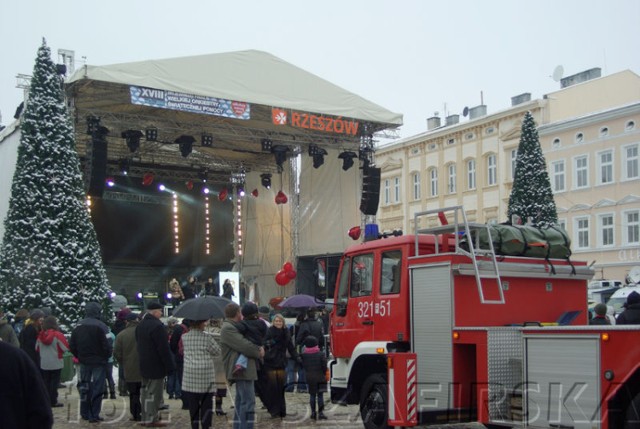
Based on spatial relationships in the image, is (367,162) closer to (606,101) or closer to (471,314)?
(471,314)

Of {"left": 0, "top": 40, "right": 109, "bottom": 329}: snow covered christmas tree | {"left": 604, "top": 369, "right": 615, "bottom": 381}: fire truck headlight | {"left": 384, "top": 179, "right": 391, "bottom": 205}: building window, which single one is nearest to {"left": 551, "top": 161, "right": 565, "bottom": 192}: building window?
{"left": 384, "top": 179, "right": 391, "bottom": 205}: building window

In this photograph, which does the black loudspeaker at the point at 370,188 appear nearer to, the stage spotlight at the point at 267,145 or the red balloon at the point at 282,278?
the stage spotlight at the point at 267,145

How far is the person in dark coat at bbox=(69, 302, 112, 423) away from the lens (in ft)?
38.2

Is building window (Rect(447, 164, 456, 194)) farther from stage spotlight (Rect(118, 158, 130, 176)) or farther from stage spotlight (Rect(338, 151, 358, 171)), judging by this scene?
stage spotlight (Rect(118, 158, 130, 176))

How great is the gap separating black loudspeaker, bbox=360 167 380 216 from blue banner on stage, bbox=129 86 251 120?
4.22 m

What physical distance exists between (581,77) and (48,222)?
32.0 metres

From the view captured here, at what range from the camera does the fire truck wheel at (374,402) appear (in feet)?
31.5

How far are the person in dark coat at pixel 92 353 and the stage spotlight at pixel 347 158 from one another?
14.0m

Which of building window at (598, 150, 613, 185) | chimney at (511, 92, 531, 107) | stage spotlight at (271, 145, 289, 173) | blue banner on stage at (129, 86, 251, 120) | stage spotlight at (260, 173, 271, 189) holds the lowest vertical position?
stage spotlight at (260, 173, 271, 189)

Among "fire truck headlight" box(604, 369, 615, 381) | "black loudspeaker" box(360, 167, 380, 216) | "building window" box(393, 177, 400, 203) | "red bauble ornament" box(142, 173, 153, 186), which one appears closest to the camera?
"fire truck headlight" box(604, 369, 615, 381)

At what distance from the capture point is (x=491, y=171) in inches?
1657

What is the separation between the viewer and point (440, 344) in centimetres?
891

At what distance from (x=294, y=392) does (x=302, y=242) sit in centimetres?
1146

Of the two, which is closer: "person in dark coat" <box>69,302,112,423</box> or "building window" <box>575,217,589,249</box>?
"person in dark coat" <box>69,302,112,423</box>
